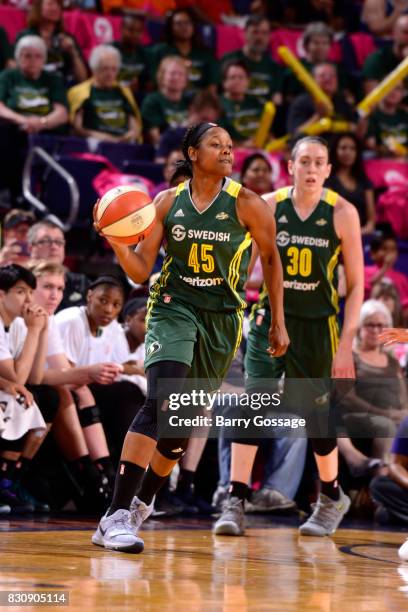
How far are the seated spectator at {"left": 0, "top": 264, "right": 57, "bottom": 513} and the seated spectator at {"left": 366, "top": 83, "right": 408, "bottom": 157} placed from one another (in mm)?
6016

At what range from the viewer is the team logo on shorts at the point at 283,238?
6098 mm

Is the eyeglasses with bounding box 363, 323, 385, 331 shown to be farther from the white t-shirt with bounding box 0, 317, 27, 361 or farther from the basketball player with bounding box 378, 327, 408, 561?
the basketball player with bounding box 378, 327, 408, 561

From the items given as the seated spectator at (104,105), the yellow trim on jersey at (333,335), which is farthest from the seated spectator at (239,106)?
the yellow trim on jersey at (333,335)

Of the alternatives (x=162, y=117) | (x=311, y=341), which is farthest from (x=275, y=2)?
(x=311, y=341)

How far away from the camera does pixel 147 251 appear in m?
5.19

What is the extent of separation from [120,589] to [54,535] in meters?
1.55

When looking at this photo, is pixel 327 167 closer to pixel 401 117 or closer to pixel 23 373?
pixel 23 373

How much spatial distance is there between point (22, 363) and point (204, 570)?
222 centimetres

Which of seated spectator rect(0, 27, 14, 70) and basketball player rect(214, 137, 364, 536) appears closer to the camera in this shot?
basketball player rect(214, 137, 364, 536)

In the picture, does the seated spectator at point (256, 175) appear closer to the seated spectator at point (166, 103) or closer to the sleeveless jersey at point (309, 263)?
the seated spectator at point (166, 103)

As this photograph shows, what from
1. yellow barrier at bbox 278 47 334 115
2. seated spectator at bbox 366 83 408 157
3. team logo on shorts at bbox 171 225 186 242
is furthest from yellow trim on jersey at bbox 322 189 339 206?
seated spectator at bbox 366 83 408 157

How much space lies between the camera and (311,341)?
6051 mm

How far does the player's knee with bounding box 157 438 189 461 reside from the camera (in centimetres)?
513

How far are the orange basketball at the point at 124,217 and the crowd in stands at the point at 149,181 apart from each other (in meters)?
1.03
